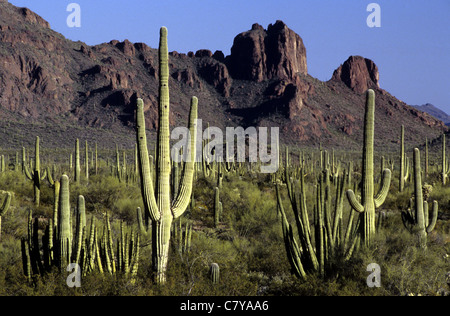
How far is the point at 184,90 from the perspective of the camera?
99.4 meters

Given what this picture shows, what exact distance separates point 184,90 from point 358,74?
5188 centimetres

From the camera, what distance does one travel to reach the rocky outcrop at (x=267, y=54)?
11181cm

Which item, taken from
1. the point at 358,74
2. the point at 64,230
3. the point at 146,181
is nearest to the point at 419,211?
the point at 146,181

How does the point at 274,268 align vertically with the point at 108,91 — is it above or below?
below

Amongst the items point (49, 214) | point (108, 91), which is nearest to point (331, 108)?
point (108, 91)

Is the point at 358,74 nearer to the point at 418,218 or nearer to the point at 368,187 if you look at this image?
the point at 418,218

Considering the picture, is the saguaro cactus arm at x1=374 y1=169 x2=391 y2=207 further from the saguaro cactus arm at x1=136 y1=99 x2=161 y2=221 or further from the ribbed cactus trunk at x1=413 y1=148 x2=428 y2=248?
the saguaro cactus arm at x1=136 y1=99 x2=161 y2=221

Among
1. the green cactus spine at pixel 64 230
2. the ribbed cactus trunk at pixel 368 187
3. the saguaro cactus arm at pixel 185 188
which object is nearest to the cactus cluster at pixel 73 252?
the green cactus spine at pixel 64 230

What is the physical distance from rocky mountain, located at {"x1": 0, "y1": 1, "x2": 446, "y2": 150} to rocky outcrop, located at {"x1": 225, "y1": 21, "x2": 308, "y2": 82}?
0.28 m

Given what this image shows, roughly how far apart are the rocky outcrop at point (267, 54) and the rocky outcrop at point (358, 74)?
10.8 metres

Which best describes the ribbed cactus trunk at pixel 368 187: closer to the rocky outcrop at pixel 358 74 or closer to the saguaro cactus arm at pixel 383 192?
the saguaro cactus arm at pixel 383 192

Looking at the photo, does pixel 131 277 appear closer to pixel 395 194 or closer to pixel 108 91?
pixel 395 194

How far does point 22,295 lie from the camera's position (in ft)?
19.8
